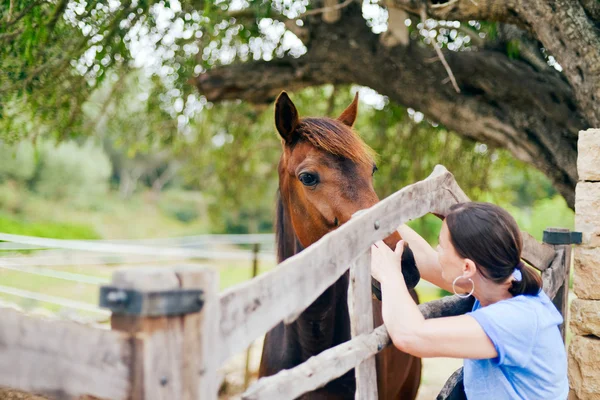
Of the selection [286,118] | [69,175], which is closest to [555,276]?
[286,118]

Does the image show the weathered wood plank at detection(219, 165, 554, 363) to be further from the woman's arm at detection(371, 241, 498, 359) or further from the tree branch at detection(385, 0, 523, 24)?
the tree branch at detection(385, 0, 523, 24)

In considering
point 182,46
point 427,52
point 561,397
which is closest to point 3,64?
point 182,46

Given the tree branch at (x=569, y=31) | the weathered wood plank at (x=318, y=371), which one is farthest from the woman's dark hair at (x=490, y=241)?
the tree branch at (x=569, y=31)

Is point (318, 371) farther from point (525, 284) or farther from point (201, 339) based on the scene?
point (525, 284)

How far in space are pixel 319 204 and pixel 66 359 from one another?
1660 millimetres

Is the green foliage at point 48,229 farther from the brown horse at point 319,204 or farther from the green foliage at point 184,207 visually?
the brown horse at point 319,204

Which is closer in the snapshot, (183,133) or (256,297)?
(256,297)

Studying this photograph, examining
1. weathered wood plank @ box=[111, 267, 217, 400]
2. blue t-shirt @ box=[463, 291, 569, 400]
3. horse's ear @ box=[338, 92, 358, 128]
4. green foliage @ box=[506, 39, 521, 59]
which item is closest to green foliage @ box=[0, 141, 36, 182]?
green foliage @ box=[506, 39, 521, 59]

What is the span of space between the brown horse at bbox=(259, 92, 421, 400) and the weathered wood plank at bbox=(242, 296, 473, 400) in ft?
2.16

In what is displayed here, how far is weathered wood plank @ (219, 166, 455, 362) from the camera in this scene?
3.81ft

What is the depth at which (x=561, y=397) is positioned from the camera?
1.73 meters

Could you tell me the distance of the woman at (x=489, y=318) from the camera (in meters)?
1.56

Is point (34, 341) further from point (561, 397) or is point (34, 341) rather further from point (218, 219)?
point (218, 219)

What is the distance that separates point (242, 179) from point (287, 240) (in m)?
5.47
